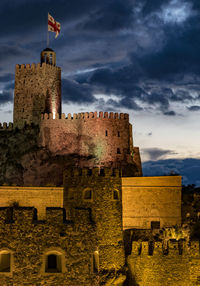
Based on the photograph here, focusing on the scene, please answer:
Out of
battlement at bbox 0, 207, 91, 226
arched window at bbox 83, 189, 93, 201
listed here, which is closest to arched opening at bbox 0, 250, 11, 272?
battlement at bbox 0, 207, 91, 226

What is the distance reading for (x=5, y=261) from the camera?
59.7ft

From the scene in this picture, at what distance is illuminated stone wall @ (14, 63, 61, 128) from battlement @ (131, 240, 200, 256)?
2416cm

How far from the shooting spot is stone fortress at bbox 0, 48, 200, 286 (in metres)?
17.2

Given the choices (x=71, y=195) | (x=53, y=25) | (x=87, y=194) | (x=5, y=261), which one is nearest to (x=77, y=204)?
(x=71, y=195)

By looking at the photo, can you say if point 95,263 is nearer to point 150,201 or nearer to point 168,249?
point 168,249

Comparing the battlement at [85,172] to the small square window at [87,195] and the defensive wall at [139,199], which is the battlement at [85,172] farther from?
the defensive wall at [139,199]

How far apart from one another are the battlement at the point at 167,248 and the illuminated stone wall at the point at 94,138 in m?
16.7

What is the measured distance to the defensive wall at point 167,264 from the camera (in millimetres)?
22828

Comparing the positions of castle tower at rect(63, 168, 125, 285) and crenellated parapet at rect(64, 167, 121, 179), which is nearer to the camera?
castle tower at rect(63, 168, 125, 285)

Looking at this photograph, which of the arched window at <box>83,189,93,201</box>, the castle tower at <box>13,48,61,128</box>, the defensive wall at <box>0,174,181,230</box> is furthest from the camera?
the castle tower at <box>13,48,61,128</box>

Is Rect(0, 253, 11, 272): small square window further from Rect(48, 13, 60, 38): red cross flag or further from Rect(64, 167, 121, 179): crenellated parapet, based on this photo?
Rect(48, 13, 60, 38): red cross flag

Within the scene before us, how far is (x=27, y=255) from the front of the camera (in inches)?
674

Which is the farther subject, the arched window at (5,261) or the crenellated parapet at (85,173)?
the crenellated parapet at (85,173)

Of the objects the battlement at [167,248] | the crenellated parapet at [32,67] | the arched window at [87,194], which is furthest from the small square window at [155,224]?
the crenellated parapet at [32,67]
